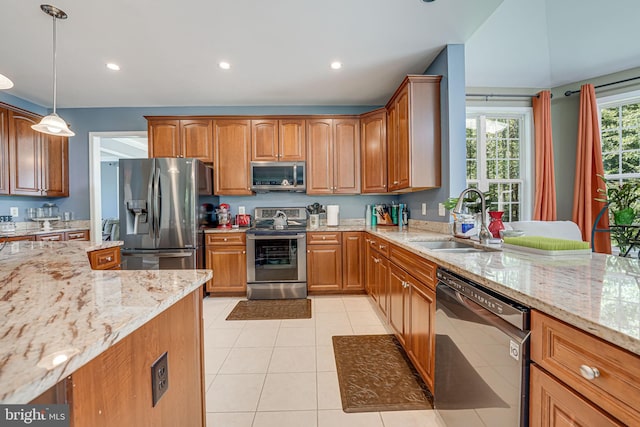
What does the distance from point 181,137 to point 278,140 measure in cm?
132

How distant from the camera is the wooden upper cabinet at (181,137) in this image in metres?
3.54

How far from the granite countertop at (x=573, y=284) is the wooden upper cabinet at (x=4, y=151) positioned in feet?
15.7

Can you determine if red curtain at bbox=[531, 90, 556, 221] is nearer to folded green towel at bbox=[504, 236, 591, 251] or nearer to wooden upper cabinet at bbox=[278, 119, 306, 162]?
folded green towel at bbox=[504, 236, 591, 251]

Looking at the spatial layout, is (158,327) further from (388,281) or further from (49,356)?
(388,281)

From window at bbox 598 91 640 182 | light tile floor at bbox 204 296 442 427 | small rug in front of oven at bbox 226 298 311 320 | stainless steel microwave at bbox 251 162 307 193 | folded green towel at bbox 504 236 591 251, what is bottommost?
light tile floor at bbox 204 296 442 427

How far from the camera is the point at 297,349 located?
212cm

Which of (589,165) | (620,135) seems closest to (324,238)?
(589,165)

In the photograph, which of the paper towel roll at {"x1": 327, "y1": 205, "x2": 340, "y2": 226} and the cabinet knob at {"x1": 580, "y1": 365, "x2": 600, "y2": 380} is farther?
the paper towel roll at {"x1": 327, "y1": 205, "x2": 340, "y2": 226}

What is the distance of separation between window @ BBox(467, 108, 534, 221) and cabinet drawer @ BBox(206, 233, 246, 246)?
3.25 m

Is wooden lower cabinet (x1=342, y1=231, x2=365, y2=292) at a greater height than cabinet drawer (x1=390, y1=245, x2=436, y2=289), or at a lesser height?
lesser

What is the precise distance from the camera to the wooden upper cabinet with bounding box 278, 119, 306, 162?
3590mm

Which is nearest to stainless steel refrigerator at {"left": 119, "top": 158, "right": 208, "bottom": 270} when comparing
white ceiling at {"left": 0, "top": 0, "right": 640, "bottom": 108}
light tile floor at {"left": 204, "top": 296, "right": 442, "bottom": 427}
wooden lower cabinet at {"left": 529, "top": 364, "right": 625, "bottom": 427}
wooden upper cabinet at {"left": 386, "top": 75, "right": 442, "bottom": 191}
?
light tile floor at {"left": 204, "top": 296, "right": 442, "bottom": 427}

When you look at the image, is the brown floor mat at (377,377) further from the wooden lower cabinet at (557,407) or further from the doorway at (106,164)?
the doorway at (106,164)

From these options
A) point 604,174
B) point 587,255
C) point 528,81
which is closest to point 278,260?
point 587,255
